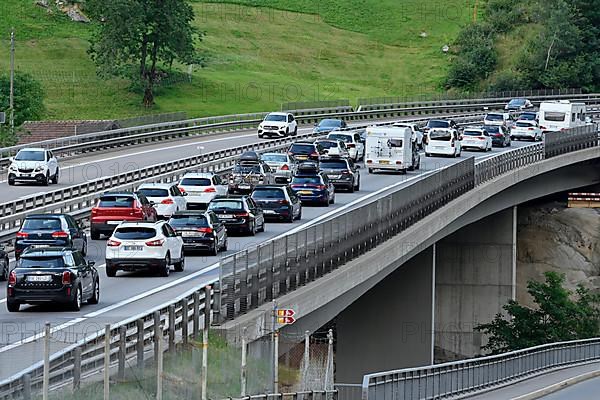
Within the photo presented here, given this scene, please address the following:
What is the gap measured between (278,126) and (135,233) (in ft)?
181

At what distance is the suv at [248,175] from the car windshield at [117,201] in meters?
13.1

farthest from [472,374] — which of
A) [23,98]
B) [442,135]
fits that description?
[23,98]

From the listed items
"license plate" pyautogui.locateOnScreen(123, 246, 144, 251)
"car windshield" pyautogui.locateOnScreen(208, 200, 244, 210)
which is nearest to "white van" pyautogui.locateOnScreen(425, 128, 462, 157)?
"car windshield" pyautogui.locateOnScreen(208, 200, 244, 210)

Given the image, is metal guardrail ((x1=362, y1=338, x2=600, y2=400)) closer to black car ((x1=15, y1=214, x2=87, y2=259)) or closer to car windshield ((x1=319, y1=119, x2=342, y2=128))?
black car ((x1=15, y1=214, x2=87, y2=259))

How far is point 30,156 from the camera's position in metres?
67.1

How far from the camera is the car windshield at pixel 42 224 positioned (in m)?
43.9

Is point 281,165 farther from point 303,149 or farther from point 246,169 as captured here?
point 303,149

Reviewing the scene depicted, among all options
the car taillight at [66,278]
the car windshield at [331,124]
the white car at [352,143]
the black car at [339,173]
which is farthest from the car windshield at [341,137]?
the car taillight at [66,278]

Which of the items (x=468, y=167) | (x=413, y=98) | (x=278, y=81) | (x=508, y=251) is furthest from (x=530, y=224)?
(x=278, y=81)

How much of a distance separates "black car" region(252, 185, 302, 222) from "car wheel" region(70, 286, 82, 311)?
21.6 meters

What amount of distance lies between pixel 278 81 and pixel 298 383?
391 ft

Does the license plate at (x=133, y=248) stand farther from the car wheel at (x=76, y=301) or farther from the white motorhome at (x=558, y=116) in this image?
the white motorhome at (x=558, y=116)

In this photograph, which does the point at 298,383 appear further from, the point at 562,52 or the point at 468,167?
the point at 562,52

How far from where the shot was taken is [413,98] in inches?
5271
